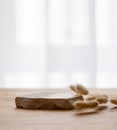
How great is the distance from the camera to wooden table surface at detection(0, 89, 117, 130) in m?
0.61

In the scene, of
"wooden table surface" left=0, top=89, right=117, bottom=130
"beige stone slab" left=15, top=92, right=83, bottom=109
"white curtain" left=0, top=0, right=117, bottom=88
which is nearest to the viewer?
"wooden table surface" left=0, top=89, right=117, bottom=130

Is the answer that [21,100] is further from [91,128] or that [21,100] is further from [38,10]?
[38,10]

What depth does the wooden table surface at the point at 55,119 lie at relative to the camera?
614 mm

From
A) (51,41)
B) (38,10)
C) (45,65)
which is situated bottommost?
(45,65)

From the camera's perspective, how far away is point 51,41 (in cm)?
267

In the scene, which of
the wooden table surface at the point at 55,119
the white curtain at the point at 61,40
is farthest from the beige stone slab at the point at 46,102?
the white curtain at the point at 61,40

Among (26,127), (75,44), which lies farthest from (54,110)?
(75,44)

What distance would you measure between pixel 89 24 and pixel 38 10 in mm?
412

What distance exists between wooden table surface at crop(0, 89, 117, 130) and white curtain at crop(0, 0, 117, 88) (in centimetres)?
181

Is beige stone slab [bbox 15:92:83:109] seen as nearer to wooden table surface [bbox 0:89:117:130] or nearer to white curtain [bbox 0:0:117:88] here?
wooden table surface [bbox 0:89:117:130]

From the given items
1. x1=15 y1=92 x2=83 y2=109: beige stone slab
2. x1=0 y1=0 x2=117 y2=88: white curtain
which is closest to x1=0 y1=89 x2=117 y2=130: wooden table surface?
x1=15 y1=92 x2=83 y2=109: beige stone slab

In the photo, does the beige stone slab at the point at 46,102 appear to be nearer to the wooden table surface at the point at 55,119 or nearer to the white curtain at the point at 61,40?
the wooden table surface at the point at 55,119

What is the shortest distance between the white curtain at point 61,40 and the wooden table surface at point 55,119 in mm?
1809

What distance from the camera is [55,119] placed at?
2.30 ft
